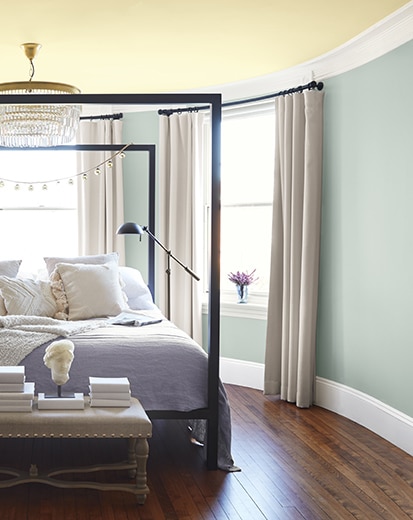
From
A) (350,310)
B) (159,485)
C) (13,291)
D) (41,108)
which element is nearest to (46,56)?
(41,108)

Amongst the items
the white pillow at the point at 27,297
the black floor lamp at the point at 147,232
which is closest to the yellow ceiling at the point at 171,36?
the black floor lamp at the point at 147,232

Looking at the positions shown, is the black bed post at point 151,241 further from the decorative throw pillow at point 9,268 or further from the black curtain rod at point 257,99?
the decorative throw pillow at point 9,268

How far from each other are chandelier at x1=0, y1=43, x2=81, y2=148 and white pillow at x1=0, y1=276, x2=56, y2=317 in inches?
36.4

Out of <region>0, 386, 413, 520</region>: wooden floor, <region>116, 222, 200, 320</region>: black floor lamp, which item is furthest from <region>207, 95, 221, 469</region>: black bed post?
<region>116, 222, 200, 320</region>: black floor lamp

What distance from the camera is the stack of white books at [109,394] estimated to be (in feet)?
11.2

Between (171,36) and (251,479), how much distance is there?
104 inches

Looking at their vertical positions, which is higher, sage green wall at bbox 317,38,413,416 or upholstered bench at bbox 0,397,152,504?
sage green wall at bbox 317,38,413,416

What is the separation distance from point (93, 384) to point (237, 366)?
290 centimetres

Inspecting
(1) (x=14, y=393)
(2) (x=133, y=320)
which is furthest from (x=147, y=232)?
(1) (x=14, y=393)

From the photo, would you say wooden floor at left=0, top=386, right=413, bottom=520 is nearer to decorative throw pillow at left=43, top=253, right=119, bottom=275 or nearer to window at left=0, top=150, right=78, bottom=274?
decorative throw pillow at left=43, top=253, right=119, bottom=275

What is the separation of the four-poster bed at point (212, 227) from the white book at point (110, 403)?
34 cm

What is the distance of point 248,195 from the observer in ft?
20.4

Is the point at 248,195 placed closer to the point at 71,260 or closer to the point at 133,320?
the point at 71,260

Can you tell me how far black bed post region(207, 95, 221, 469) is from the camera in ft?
12.1
